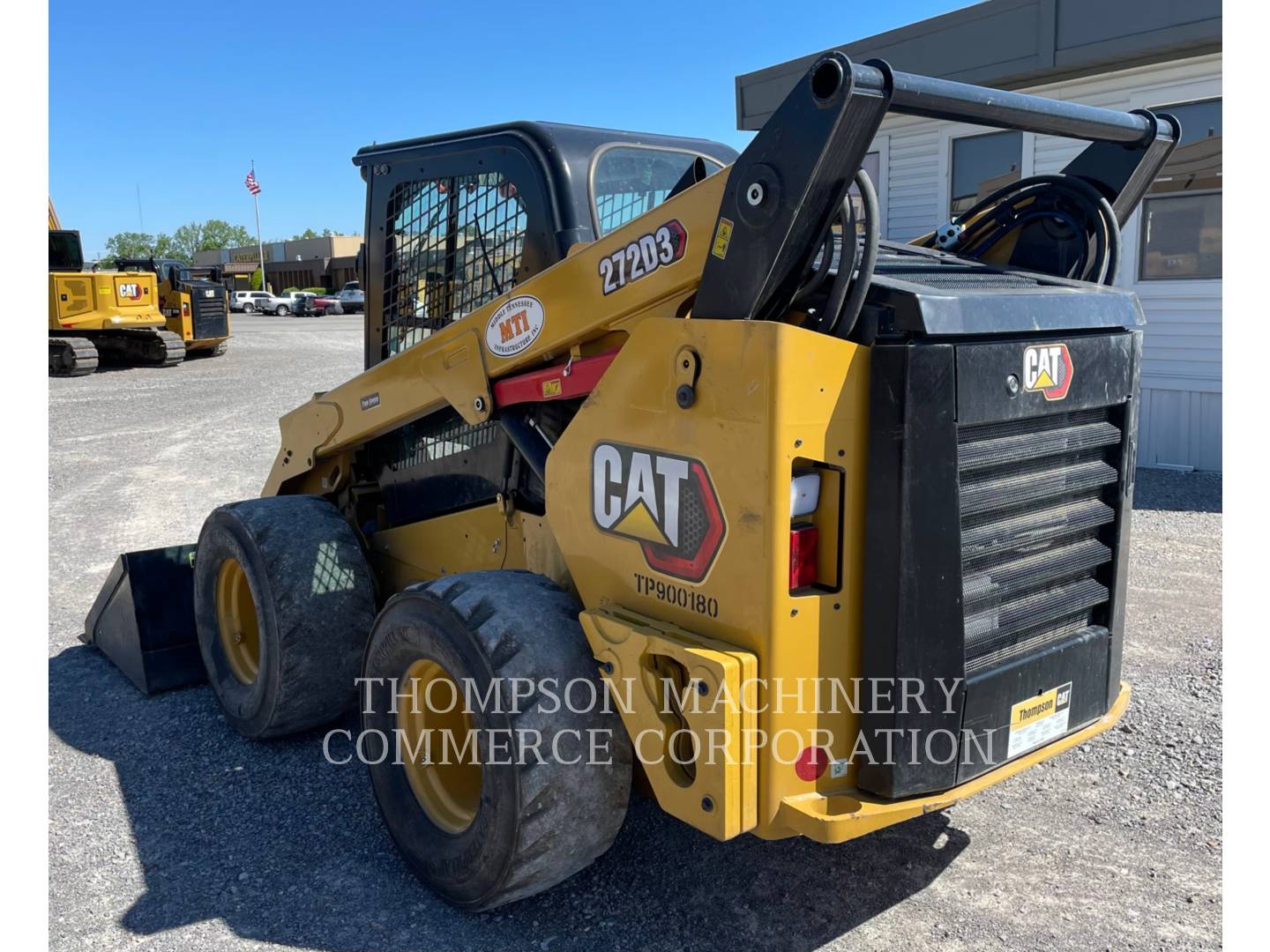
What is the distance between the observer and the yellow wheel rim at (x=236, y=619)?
4.66 meters

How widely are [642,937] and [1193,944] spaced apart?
160 centimetres

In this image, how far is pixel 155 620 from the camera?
16.4 ft

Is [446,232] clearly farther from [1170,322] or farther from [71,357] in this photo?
[71,357]

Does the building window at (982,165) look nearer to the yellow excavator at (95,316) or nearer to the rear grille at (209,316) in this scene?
the yellow excavator at (95,316)

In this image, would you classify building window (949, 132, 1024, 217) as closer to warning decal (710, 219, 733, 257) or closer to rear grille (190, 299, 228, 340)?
warning decal (710, 219, 733, 257)

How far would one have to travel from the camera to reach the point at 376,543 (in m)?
4.75

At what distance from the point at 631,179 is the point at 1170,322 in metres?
7.81

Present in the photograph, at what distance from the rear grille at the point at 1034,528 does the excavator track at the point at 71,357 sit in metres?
20.5

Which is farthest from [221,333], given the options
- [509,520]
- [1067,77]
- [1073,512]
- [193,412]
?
[1073,512]

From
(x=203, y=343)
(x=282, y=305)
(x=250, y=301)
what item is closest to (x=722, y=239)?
(x=203, y=343)

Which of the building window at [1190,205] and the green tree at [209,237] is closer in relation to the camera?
the building window at [1190,205]

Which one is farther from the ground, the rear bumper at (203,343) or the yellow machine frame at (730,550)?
the rear bumper at (203,343)

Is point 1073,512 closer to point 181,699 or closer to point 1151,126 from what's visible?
point 1151,126

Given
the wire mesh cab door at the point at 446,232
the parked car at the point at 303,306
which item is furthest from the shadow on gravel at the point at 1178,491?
the parked car at the point at 303,306
